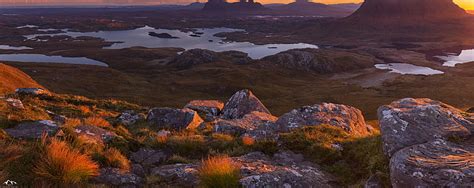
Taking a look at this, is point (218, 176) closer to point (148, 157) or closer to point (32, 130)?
point (148, 157)

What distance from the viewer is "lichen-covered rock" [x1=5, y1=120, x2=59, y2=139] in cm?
1296

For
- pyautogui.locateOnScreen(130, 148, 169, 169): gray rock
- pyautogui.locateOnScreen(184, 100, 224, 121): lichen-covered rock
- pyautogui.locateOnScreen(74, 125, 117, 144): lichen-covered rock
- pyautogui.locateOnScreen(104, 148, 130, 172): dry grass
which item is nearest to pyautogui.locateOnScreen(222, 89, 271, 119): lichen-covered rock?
pyautogui.locateOnScreen(184, 100, 224, 121): lichen-covered rock

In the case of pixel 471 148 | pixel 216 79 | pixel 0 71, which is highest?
pixel 471 148

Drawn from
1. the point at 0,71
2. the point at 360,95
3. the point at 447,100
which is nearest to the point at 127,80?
the point at 0,71

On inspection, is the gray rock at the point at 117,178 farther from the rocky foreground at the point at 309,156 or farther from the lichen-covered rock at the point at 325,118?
the lichen-covered rock at the point at 325,118

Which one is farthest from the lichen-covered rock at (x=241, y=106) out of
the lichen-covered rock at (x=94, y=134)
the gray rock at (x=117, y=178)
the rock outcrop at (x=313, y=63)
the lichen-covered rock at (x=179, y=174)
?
the rock outcrop at (x=313, y=63)

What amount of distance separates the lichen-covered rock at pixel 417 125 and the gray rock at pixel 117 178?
745cm

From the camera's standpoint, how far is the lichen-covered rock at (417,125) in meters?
11.2

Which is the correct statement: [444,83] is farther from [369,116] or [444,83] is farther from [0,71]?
[0,71]

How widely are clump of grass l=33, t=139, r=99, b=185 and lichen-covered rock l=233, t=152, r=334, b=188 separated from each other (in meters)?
3.93

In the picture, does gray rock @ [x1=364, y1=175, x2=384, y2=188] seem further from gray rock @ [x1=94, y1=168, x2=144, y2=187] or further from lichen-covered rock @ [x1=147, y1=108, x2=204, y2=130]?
lichen-covered rock @ [x1=147, y1=108, x2=204, y2=130]

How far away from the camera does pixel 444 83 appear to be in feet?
397

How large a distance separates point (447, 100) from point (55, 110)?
311ft

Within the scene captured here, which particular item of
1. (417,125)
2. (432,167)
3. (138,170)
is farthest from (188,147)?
(432,167)
